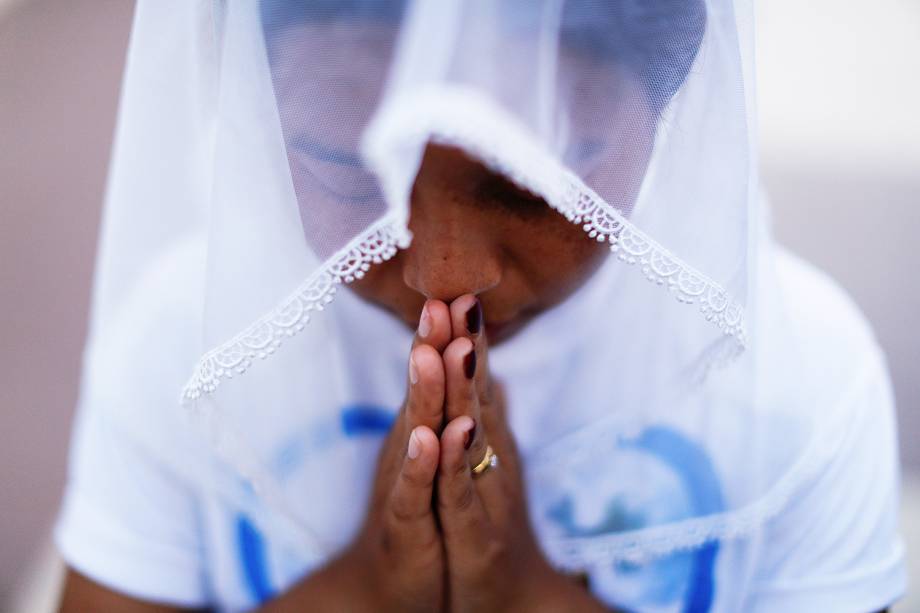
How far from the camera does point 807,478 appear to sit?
102cm

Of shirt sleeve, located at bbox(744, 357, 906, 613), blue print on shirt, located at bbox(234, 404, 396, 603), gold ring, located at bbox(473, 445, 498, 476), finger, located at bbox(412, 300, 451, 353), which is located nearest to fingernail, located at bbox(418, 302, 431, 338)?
finger, located at bbox(412, 300, 451, 353)

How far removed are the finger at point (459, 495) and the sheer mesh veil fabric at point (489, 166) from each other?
195 mm

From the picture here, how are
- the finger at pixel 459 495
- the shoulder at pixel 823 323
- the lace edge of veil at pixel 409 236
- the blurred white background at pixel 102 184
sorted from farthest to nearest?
1. the blurred white background at pixel 102 184
2. the shoulder at pixel 823 323
3. the finger at pixel 459 495
4. the lace edge of veil at pixel 409 236

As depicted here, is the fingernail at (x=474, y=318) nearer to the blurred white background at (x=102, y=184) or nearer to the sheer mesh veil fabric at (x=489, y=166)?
the sheer mesh veil fabric at (x=489, y=166)

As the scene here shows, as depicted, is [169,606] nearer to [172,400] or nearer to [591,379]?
[172,400]

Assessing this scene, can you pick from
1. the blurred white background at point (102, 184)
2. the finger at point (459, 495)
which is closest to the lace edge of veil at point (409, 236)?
the finger at point (459, 495)

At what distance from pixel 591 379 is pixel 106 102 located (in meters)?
3.16

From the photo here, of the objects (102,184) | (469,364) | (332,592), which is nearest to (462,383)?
(469,364)

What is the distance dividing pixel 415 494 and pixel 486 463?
0.10 m

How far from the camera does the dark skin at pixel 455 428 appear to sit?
0.71 metres

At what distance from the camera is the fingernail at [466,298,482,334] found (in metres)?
0.74

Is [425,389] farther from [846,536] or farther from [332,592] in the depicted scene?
[846,536]

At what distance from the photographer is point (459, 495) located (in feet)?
2.86

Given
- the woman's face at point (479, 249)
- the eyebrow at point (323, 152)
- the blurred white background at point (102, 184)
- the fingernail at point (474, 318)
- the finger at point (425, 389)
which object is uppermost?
the eyebrow at point (323, 152)
